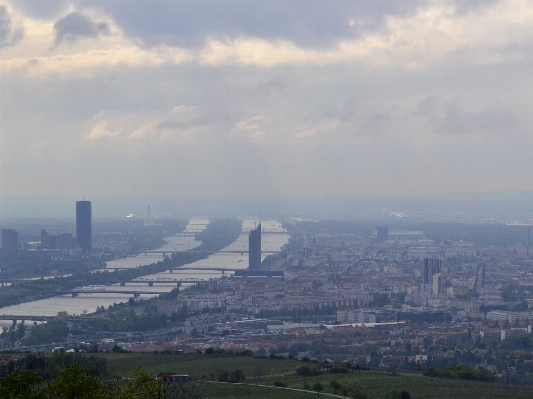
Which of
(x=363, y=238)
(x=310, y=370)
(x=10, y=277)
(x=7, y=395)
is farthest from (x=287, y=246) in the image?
(x=7, y=395)

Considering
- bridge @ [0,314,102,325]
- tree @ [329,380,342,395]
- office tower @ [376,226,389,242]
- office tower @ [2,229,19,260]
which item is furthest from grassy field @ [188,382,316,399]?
office tower @ [376,226,389,242]

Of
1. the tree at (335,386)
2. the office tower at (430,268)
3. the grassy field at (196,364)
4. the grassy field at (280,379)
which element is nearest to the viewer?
the grassy field at (280,379)

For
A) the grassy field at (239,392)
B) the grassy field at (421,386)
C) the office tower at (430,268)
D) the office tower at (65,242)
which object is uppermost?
the office tower at (65,242)

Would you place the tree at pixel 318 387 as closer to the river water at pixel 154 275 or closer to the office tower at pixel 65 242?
the river water at pixel 154 275

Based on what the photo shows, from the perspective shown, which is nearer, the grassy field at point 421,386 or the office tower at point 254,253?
the grassy field at point 421,386

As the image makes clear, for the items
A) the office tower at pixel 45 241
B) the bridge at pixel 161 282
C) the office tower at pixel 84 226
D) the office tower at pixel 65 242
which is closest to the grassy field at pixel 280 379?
the bridge at pixel 161 282

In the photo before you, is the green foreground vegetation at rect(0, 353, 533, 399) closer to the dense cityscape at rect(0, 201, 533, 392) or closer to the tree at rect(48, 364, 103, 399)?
the dense cityscape at rect(0, 201, 533, 392)
